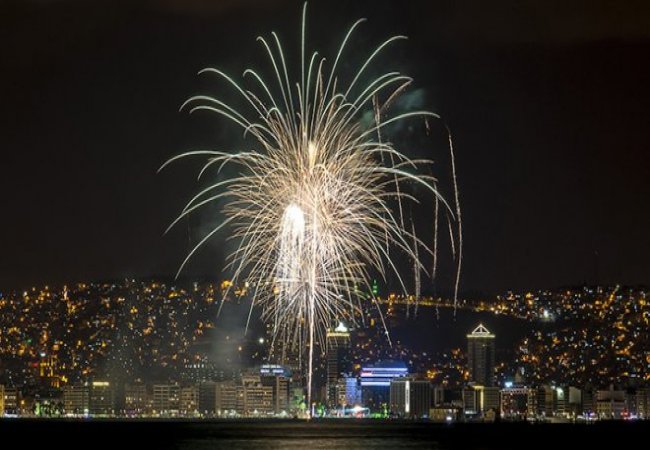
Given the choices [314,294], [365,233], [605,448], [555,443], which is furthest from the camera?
[555,443]

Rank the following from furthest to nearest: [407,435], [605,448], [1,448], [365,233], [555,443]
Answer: [407,435], [555,443], [605,448], [1,448], [365,233]

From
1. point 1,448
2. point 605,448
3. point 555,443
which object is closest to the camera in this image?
point 1,448

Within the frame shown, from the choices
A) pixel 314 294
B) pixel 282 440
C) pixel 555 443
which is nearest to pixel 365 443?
pixel 282 440

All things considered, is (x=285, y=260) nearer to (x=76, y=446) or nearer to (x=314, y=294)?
(x=314, y=294)

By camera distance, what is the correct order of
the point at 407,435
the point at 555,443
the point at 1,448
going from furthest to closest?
the point at 407,435, the point at 555,443, the point at 1,448

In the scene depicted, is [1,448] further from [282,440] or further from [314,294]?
[314,294]

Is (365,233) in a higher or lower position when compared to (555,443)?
higher

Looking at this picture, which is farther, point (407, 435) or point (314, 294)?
point (407, 435)

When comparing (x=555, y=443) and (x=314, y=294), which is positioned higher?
(x=314, y=294)

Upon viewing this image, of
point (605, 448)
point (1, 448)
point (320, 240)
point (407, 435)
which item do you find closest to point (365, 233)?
point (320, 240)
